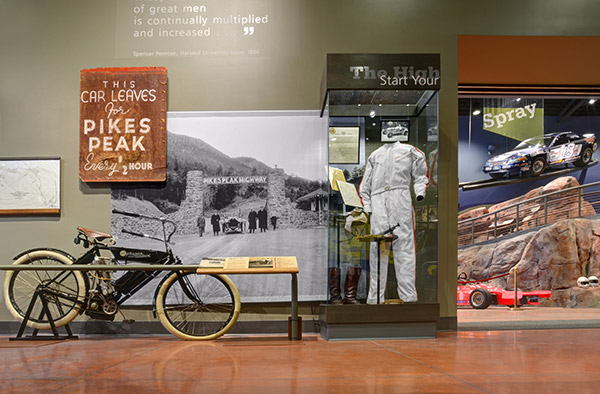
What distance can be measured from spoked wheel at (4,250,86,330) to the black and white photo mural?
0.63 metres

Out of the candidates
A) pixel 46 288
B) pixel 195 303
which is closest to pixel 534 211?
pixel 195 303

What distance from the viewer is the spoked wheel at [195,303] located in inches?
195

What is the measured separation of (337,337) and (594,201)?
5576mm

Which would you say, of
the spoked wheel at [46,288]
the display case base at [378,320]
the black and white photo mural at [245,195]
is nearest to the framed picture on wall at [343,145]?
the black and white photo mural at [245,195]

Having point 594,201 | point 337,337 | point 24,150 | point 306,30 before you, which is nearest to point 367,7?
point 306,30

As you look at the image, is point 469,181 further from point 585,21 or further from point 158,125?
point 158,125

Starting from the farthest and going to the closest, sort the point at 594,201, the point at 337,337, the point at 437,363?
1. the point at 594,201
2. the point at 337,337
3. the point at 437,363

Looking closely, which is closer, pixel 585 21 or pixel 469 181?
pixel 585 21

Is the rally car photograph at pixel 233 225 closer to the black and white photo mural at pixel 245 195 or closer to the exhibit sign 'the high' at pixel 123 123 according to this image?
the black and white photo mural at pixel 245 195

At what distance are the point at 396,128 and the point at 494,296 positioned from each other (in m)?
4.16

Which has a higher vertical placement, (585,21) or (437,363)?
(585,21)

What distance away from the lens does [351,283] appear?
16.2ft

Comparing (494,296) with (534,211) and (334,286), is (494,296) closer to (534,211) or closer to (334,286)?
(534,211)

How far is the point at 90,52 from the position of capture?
18.0ft
